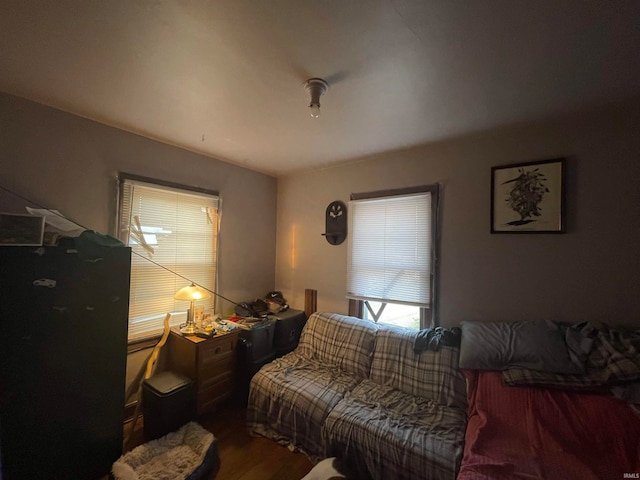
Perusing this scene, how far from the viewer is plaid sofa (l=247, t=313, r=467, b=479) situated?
4.91ft

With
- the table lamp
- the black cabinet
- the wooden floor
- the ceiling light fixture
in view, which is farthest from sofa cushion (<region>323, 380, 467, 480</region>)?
the ceiling light fixture

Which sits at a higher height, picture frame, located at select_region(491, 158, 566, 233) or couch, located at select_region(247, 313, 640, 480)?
picture frame, located at select_region(491, 158, 566, 233)

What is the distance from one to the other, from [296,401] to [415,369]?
0.95 meters

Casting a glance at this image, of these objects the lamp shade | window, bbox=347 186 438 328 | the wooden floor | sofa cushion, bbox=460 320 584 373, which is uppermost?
window, bbox=347 186 438 328

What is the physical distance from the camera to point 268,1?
0.99 metres

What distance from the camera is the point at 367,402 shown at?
1.86m

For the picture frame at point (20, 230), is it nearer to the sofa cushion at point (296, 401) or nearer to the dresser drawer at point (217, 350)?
the dresser drawer at point (217, 350)

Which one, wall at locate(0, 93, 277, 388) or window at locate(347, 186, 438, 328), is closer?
wall at locate(0, 93, 277, 388)

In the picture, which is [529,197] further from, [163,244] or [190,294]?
[163,244]

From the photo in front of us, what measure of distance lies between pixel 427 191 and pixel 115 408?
2.92 meters

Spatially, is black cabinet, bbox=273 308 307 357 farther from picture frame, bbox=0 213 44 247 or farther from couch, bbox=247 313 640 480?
picture frame, bbox=0 213 44 247

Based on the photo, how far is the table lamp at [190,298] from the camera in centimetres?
231

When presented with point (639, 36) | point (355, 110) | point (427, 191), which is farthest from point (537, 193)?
point (355, 110)

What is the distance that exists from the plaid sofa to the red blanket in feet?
0.55
